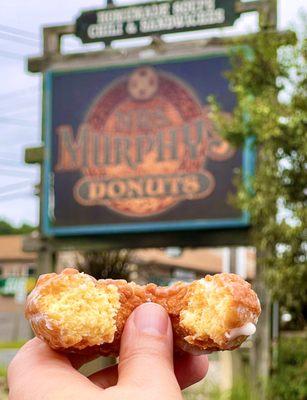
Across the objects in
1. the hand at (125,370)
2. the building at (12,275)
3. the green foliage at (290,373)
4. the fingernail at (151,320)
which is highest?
the fingernail at (151,320)

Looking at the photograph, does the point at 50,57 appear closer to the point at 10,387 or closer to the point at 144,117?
the point at 144,117

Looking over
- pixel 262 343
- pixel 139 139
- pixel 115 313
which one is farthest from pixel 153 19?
pixel 115 313

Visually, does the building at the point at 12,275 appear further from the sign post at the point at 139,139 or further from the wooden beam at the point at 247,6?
the wooden beam at the point at 247,6

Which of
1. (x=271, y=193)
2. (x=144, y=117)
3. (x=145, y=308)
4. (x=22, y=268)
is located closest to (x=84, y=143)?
(x=144, y=117)

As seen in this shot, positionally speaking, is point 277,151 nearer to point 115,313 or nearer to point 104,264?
point 104,264

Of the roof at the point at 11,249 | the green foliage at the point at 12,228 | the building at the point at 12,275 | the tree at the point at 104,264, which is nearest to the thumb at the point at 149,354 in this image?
the tree at the point at 104,264

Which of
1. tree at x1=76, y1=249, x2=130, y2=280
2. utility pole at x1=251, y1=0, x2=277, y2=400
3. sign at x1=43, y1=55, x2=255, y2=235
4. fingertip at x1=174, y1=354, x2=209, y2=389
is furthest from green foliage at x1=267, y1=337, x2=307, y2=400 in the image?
fingertip at x1=174, y1=354, x2=209, y2=389
